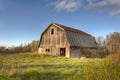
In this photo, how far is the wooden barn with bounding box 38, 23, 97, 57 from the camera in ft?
104

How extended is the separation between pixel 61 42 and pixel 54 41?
5.81ft

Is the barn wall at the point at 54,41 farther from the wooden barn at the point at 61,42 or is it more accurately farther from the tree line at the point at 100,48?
the tree line at the point at 100,48

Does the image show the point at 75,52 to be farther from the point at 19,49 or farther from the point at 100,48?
the point at 19,49

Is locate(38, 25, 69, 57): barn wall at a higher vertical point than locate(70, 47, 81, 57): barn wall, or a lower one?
higher

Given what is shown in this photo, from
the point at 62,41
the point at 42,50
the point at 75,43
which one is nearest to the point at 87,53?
the point at 75,43

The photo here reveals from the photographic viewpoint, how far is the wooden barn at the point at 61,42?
3155 cm

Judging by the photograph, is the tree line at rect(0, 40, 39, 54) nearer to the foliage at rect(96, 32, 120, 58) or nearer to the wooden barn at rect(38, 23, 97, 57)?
the wooden barn at rect(38, 23, 97, 57)

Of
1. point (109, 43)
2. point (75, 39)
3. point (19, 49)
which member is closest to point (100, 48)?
point (109, 43)

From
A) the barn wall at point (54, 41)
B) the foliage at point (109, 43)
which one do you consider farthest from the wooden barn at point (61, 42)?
the foliage at point (109, 43)

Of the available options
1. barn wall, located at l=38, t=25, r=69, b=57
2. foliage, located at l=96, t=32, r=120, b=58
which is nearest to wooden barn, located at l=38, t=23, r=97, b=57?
barn wall, located at l=38, t=25, r=69, b=57

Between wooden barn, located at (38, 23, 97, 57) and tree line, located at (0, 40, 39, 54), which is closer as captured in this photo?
wooden barn, located at (38, 23, 97, 57)

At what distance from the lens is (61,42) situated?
3238cm

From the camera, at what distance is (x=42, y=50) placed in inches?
1382

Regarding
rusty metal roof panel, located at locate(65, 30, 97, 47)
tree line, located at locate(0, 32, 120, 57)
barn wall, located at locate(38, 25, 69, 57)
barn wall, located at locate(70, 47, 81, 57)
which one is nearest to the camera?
barn wall, located at locate(70, 47, 81, 57)
